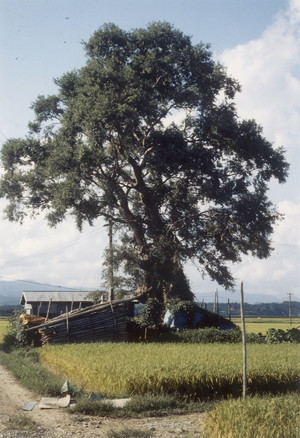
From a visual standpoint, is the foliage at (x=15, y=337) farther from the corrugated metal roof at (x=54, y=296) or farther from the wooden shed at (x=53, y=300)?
the corrugated metal roof at (x=54, y=296)

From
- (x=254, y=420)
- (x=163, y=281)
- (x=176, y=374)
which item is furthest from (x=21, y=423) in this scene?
(x=163, y=281)

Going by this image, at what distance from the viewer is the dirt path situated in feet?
32.1

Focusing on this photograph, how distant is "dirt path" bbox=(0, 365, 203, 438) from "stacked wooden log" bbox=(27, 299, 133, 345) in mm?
12894

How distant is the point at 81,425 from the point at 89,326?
16.8m

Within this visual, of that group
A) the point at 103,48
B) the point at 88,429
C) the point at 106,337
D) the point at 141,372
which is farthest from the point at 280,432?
the point at 103,48

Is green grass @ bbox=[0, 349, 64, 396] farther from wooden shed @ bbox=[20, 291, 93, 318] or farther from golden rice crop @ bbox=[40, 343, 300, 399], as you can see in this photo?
wooden shed @ bbox=[20, 291, 93, 318]

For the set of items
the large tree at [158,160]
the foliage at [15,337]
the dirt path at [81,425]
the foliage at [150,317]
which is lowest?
the dirt path at [81,425]

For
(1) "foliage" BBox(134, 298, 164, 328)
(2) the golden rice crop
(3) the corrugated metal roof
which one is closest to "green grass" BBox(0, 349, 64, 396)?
(2) the golden rice crop

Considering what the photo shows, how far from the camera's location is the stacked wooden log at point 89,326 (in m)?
25.9

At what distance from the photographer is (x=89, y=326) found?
27.3 meters

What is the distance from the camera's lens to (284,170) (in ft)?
120

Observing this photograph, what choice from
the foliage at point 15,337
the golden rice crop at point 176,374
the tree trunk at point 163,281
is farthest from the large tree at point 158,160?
the golden rice crop at point 176,374

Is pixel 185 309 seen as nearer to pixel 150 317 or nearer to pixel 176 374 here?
pixel 150 317

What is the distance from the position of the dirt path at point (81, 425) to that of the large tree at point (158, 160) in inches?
836
